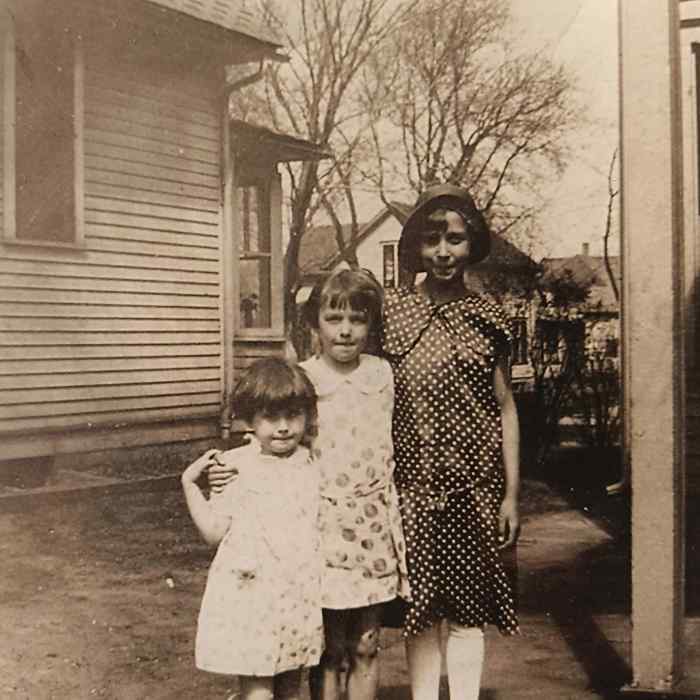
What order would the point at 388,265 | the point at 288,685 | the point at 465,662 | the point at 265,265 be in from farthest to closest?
the point at 265,265 → the point at 388,265 → the point at 465,662 → the point at 288,685

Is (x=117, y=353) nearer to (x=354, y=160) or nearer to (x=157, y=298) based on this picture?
(x=157, y=298)

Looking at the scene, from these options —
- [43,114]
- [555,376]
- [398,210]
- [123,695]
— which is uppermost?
[43,114]

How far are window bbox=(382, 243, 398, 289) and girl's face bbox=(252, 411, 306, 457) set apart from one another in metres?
2.83

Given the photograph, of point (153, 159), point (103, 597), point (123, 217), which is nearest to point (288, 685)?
point (103, 597)

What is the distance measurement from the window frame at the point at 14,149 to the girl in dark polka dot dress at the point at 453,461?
347cm

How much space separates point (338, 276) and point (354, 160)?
327cm

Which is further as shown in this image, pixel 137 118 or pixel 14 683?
pixel 137 118

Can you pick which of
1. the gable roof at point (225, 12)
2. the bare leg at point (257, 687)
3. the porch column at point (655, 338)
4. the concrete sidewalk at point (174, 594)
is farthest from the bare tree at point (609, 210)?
the bare leg at point (257, 687)

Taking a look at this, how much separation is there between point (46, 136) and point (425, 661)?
4436 mm

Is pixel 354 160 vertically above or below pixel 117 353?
above

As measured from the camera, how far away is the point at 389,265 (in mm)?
7066

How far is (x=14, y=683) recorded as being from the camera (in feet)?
8.88

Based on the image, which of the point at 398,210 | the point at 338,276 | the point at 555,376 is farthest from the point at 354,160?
the point at 338,276

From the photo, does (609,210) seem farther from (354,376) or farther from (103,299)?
(354,376)
